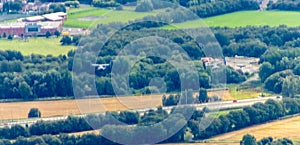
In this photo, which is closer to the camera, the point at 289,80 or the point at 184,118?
the point at 184,118

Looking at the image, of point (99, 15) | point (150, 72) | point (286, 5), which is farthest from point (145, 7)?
point (150, 72)

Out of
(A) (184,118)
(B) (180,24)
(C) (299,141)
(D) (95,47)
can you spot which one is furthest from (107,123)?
(B) (180,24)

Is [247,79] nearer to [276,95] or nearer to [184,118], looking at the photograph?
[276,95]

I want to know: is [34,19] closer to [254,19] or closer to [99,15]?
[99,15]

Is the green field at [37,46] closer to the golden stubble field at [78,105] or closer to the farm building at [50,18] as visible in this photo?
the farm building at [50,18]

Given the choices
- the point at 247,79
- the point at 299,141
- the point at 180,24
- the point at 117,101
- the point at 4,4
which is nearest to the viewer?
the point at 299,141

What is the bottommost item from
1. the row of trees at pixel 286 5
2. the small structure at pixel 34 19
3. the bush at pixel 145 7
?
the small structure at pixel 34 19

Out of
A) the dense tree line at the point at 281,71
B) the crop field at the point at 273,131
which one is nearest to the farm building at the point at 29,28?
the dense tree line at the point at 281,71
